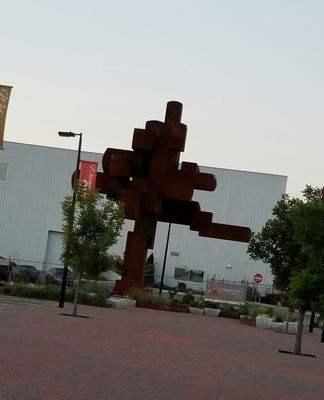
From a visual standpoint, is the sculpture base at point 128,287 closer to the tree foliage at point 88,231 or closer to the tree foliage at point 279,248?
the tree foliage at point 279,248

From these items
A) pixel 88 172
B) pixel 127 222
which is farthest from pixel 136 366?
pixel 127 222

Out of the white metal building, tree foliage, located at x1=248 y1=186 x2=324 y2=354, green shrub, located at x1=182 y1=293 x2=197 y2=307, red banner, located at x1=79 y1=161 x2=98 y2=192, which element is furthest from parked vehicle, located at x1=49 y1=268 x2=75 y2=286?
tree foliage, located at x1=248 y1=186 x2=324 y2=354

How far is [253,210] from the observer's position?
73.0m

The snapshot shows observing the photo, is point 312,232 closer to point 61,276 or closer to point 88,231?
point 88,231

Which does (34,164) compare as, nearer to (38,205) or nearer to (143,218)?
(38,205)

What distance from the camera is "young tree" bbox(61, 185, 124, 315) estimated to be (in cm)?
2689

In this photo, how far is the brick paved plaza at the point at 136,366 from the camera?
34.0 ft

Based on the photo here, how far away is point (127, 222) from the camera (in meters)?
71.8

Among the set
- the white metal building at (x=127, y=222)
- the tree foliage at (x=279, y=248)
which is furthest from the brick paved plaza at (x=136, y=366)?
the white metal building at (x=127, y=222)

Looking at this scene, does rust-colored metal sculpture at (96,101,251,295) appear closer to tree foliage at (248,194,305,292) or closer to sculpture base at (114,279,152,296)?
sculpture base at (114,279,152,296)

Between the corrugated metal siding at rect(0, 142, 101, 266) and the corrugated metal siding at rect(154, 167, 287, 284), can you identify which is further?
the corrugated metal siding at rect(0, 142, 101, 266)

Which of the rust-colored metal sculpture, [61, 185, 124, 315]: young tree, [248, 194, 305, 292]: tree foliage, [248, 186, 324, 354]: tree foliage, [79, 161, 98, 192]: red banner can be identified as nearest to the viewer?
[248, 186, 324, 354]: tree foliage

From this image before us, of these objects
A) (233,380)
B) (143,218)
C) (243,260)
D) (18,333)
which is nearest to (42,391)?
(233,380)

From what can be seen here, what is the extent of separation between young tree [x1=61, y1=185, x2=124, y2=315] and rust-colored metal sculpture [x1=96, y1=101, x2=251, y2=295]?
1378cm
